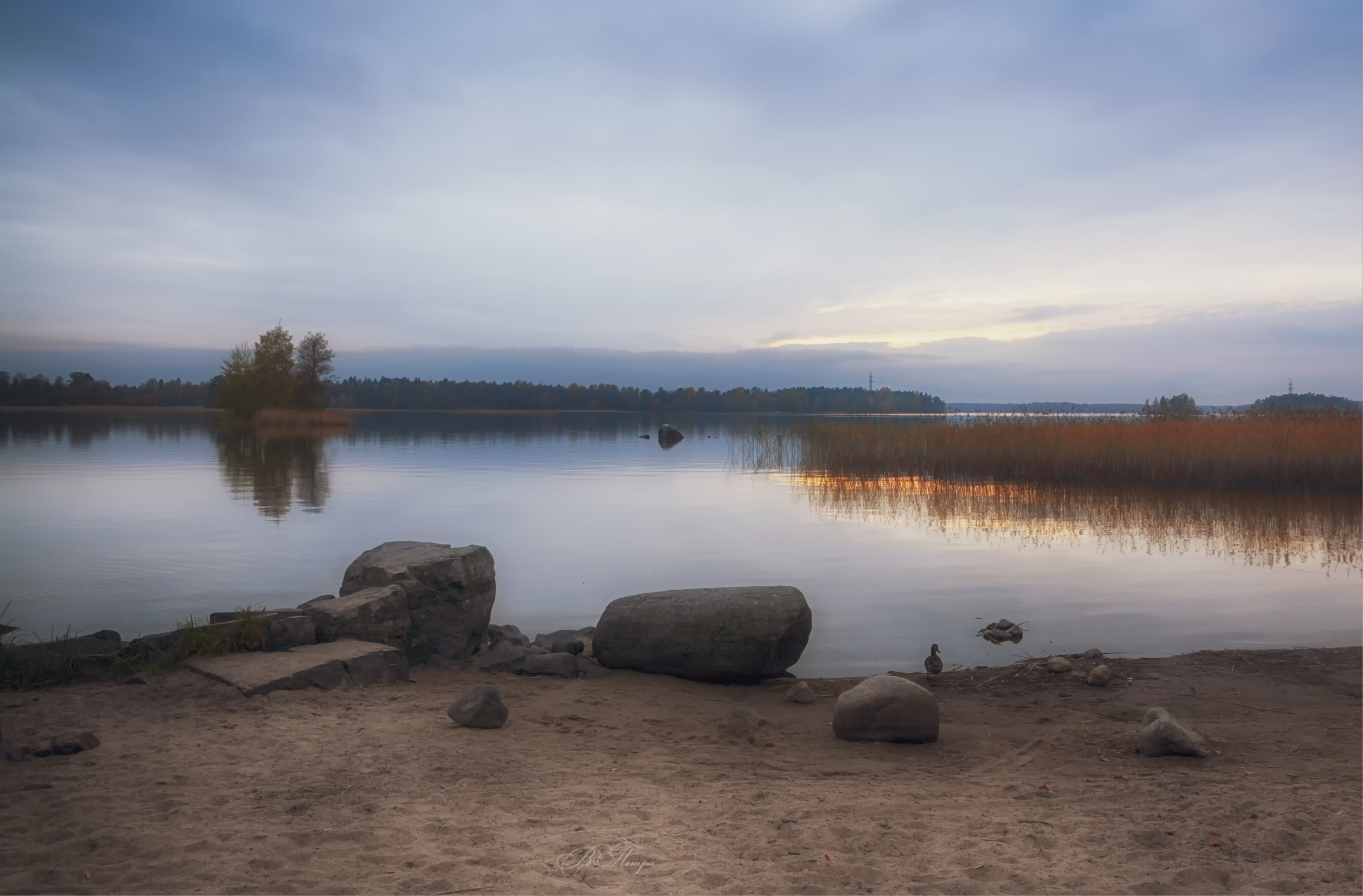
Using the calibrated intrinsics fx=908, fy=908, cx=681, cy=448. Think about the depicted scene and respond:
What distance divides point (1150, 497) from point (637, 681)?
54.3 feet

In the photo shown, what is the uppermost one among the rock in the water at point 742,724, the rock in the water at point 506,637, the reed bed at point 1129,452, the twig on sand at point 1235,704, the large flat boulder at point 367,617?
the reed bed at point 1129,452

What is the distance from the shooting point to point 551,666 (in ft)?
25.6

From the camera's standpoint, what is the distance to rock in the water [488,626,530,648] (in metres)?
9.02

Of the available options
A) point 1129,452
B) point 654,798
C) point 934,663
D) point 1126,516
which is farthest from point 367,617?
point 1129,452

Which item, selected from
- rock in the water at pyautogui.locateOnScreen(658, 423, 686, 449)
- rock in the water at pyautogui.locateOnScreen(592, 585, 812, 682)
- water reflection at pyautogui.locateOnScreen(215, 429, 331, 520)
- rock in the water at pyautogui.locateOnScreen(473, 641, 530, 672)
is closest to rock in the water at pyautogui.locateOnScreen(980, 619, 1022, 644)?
rock in the water at pyautogui.locateOnScreen(592, 585, 812, 682)

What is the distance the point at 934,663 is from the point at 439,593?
14.8 feet

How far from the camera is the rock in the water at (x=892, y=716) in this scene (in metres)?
6.09

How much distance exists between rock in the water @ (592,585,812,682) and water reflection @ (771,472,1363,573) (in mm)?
7925

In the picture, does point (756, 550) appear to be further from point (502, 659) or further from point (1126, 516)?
point (1126, 516)

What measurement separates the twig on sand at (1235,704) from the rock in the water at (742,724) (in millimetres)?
3446

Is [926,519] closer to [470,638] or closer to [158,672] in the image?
[470,638]

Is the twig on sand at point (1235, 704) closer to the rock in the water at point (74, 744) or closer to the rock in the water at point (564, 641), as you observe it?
the rock in the water at point (564, 641)

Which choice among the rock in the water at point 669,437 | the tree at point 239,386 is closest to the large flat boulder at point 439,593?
the rock in the water at point 669,437

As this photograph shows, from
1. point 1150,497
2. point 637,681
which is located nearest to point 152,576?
point 637,681
